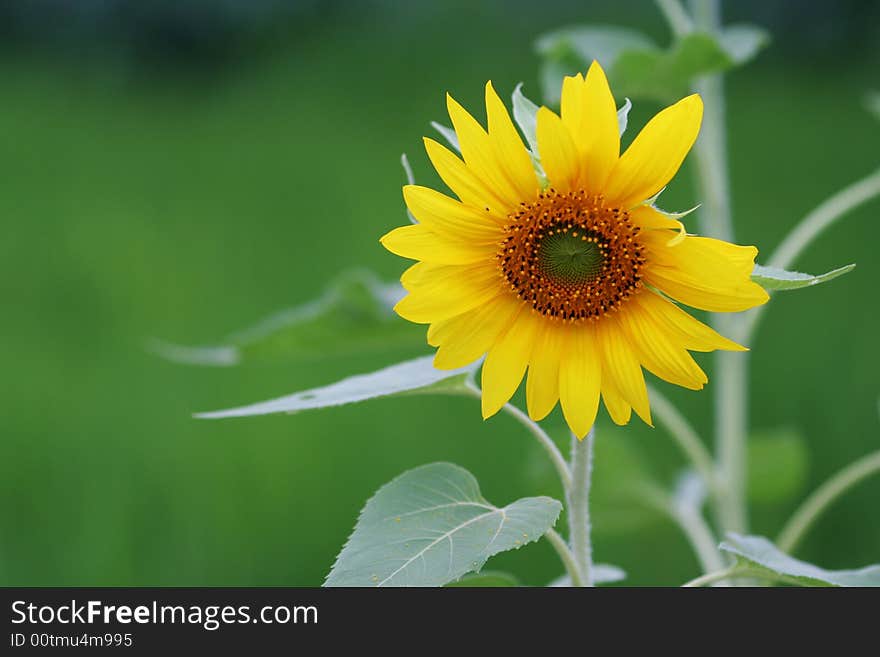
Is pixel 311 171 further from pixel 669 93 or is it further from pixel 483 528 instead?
pixel 483 528

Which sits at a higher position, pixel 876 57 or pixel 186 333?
pixel 876 57

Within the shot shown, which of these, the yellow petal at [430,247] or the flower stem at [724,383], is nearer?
the yellow petal at [430,247]

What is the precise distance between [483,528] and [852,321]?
4.47 ft

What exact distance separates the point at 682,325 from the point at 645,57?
12.3 inches

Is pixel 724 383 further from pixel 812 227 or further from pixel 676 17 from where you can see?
pixel 676 17

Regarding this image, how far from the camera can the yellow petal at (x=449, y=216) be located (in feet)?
1.48

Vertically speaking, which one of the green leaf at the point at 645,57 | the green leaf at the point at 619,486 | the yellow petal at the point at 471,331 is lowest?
the yellow petal at the point at 471,331

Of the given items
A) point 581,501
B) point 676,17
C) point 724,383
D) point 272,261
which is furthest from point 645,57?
point 272,261

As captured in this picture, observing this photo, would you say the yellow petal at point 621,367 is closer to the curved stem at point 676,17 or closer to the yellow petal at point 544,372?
the yellow petal at point 544,372

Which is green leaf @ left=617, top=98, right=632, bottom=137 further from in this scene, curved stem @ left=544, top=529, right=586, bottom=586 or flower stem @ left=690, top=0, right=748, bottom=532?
flower stem @ left=690, top=0, right=748, bottom=532

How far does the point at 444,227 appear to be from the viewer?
0.46m

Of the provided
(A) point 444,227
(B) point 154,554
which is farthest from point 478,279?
(B) point 154,554

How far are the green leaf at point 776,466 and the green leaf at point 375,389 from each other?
20.8 inches

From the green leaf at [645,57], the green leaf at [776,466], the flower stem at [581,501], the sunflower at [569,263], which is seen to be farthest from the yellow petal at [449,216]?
the green leaf at [776,466]
